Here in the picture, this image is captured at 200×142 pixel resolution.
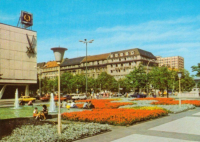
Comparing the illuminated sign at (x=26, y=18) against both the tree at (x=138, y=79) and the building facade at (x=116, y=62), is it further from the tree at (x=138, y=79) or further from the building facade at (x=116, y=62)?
the building facade at (x=116, y=62)

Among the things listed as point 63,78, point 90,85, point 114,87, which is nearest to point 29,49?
point 63,78

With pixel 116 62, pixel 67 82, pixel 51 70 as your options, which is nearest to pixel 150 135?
pixel 67 82

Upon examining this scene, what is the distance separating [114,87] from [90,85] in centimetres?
955

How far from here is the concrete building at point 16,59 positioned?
6110cm

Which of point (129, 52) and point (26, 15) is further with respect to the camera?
point (129, 52)

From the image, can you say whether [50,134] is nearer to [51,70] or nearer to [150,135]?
[150,135]

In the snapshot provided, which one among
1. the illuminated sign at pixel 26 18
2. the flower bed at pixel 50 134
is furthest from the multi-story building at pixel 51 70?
the flower bed at pixel 50 134

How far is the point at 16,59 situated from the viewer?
64000 millimetres

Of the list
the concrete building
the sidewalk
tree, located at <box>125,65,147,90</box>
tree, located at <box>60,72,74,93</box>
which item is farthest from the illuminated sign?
the sidewalk

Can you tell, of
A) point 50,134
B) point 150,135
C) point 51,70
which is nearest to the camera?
point 50,134

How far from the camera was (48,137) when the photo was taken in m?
8.34

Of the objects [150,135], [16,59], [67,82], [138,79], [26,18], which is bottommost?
[150,135]

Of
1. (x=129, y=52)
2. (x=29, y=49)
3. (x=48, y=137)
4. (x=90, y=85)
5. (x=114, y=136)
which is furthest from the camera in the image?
(x=129, y=52)

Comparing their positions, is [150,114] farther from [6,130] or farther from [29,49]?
[29,49]
